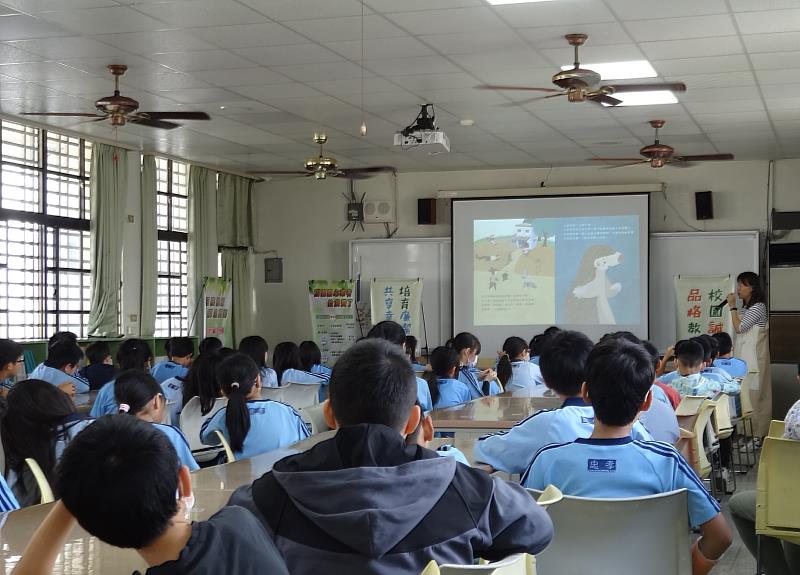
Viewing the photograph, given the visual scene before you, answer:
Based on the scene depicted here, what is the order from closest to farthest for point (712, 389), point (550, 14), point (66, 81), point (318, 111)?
point (550, 14) → point (712, 389) → point (66, 81) → point (318, 111)

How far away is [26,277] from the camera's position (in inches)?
371

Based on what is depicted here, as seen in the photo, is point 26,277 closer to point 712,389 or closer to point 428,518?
point 712,389

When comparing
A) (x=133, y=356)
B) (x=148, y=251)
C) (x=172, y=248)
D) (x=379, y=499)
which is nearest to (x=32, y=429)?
(x=379, y=499)

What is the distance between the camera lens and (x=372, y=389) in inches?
70.4

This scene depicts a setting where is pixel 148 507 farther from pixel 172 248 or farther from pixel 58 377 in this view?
pixel 172 248

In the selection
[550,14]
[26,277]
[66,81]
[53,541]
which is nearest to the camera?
[53,541]

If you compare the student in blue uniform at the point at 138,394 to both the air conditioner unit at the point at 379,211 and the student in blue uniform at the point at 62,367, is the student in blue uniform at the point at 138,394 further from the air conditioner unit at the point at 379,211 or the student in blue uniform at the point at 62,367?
the air conditioner unit at the point at 379,211

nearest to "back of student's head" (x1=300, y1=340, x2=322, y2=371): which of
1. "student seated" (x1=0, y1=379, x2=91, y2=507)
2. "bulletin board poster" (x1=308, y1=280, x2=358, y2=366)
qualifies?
"student seated" (x1=0, y1=379, x2=91, y2=507)

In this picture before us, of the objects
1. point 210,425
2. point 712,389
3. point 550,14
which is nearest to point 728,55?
point 550,14

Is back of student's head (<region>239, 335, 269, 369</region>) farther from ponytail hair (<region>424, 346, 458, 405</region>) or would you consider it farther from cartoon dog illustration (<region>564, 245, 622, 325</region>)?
cartoon dog illustration (<region>564, 245, 622, 325</region>)

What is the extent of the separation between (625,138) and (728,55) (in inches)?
127

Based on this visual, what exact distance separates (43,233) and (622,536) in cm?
830

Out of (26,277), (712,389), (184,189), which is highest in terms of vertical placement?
(184,189)

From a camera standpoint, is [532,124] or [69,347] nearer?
[69,347]
